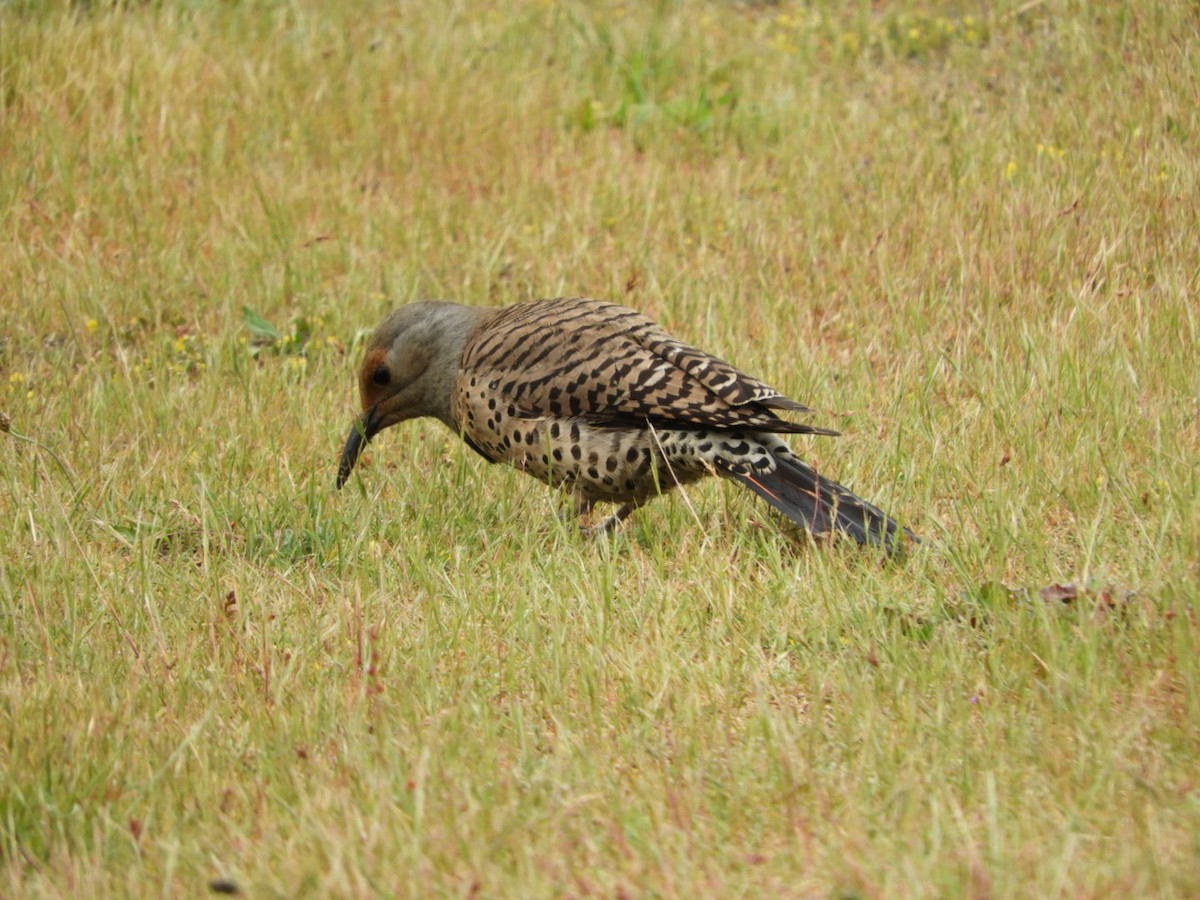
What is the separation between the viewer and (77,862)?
2867mm

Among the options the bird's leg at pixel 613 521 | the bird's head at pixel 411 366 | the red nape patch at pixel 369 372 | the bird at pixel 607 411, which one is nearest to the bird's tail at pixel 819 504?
the bird at pixel 607 411

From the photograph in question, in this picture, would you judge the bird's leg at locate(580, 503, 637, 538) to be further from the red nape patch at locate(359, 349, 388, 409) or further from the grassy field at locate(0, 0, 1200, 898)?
the red nape patch at locate(359, 349, 388, 409)

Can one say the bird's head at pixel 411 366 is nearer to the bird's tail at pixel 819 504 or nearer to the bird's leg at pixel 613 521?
the bird's leg at pixel 613 521

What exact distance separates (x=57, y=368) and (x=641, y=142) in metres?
3.33

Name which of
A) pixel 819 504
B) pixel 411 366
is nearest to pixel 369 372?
pixel 411 366

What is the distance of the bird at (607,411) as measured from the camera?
4.58 meters

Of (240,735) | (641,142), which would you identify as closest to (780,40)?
(641,142)

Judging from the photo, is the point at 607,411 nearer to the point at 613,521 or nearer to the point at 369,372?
the point at 613,521

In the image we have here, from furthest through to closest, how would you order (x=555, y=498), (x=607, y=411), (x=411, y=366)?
1. (x=411, y=366)
2. (x=555, y=498)
3. (x=607, y=411)

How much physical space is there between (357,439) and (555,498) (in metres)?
0.90

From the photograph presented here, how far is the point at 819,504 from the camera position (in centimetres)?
444

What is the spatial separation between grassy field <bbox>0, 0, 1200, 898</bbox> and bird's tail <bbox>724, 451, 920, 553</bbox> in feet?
0.27

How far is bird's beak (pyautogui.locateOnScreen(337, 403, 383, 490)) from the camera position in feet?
17.3

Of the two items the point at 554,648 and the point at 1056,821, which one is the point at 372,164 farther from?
the point at 1056,821
